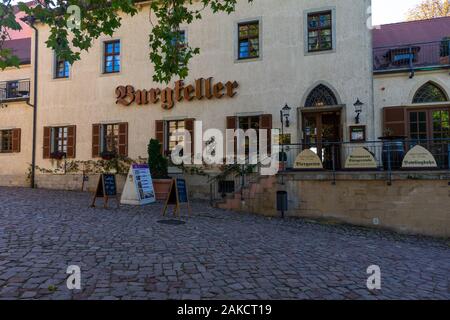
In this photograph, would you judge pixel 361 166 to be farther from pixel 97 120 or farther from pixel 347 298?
pixel 97 120

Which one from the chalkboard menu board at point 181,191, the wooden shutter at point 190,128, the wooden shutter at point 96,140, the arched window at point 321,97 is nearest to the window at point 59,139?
the wooden shutter at point 96,140

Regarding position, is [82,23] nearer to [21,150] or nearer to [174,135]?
[174,135]

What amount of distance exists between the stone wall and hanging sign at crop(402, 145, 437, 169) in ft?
1.19

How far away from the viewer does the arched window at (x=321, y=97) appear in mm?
13070

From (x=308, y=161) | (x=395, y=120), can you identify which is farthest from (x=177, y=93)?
(x=395, y=120)

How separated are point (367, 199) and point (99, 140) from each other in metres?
11.4

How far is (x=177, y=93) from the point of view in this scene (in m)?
14.6

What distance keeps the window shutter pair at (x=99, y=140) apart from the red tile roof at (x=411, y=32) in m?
11.9

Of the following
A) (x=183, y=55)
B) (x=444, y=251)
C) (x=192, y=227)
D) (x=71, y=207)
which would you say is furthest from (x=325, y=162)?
(x=71, y=207)

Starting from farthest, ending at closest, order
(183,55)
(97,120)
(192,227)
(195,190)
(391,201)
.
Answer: (97,120), (195,190), (391,201), (192,227), (183,55)

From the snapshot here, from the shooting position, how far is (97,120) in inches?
624

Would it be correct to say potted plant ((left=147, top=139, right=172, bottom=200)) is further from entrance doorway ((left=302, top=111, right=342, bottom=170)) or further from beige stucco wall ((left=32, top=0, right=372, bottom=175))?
entrance doorway ((left=302, top=111, right=342, bottom=170))

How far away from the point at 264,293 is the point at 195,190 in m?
10.3

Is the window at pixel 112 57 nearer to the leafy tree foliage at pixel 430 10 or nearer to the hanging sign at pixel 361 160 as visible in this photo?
the hanging sign at pixel 361 160
